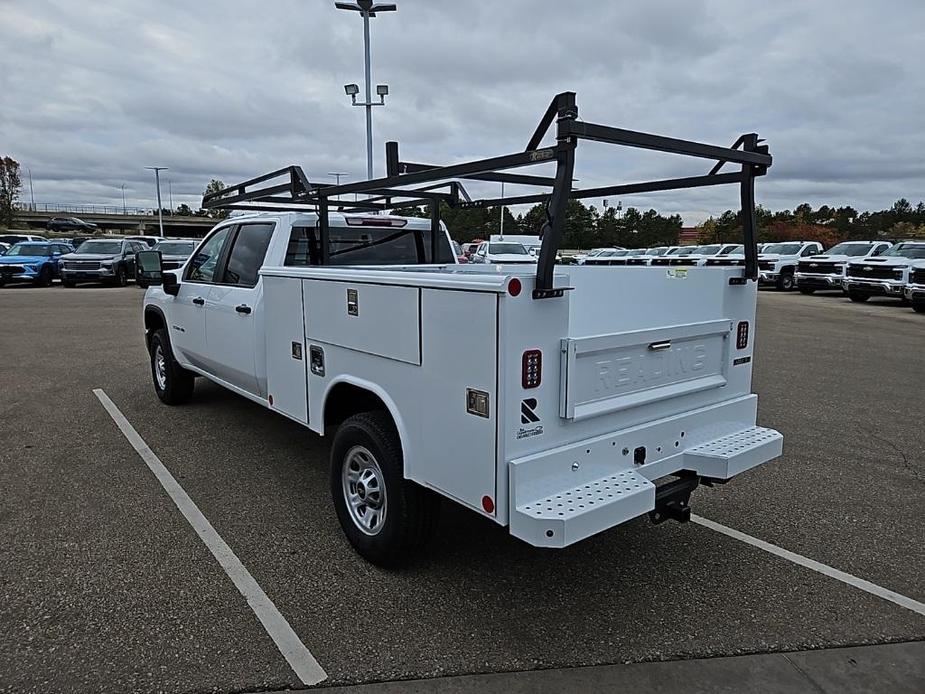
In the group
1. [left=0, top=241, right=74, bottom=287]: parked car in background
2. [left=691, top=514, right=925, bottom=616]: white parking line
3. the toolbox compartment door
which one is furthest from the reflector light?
[left=0, top=241, right=74, bottom=287]: parked car in background

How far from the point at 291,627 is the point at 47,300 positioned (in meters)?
19.6

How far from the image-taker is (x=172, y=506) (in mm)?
4617

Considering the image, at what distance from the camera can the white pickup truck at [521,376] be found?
2.91 meters

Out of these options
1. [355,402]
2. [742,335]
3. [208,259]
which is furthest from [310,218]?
[742,335]

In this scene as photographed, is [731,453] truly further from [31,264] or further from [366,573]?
[31,264]

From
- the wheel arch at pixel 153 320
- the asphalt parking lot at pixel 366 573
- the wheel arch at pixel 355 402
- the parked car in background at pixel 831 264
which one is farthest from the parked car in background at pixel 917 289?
the wheel arch at pixel 355 402

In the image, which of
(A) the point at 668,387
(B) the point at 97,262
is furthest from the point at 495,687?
(B) the point at 97,262

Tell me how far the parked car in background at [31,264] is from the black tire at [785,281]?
2802cm

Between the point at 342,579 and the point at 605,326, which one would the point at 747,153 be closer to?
the point at 605,326

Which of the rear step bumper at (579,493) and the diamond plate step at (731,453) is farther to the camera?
the diamond plate step at (731,453)

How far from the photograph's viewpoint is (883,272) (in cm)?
2089

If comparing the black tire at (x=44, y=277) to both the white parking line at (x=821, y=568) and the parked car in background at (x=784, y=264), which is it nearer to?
the white parking line at (x=821, y=568)

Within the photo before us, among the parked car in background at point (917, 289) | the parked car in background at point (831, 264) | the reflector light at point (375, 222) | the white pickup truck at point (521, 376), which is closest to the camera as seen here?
the white pickup truck at point (521, 376)

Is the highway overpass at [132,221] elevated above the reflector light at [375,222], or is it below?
above
